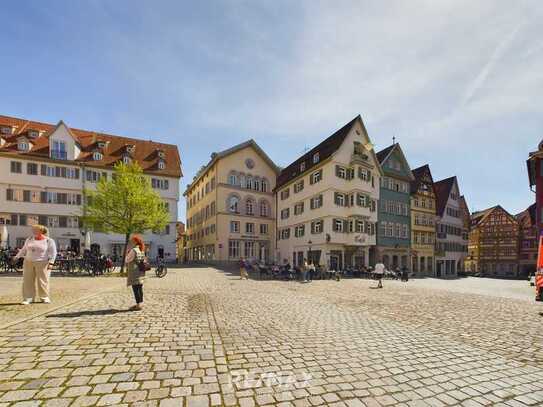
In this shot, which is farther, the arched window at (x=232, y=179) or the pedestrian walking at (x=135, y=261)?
the arched window at (x=232, y=179)

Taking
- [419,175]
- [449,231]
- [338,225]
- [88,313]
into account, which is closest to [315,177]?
[338,225]

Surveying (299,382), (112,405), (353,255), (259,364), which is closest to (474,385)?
(299,382)

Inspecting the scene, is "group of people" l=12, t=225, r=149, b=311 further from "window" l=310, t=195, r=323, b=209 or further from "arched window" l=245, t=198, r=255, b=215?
"arched window" l=245, t=198, r=255, b=215

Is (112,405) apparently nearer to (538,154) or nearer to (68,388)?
(68,388)

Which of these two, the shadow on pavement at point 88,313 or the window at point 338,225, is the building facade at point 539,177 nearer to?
the window at point 338,225

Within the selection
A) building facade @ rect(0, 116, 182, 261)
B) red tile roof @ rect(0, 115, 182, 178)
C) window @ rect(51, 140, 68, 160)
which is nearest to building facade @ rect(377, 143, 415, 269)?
building facade @ rect(0, 116, 182, 261)

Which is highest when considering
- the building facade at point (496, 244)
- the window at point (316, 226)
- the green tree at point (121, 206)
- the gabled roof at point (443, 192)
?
the gabled roof at point (443, 192)

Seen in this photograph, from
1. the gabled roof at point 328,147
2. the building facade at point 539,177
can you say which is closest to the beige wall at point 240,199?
the gabled roof at point 328,147

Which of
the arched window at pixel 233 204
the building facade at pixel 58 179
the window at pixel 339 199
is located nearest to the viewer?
the window at pixel 339 199

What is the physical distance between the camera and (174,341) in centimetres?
549

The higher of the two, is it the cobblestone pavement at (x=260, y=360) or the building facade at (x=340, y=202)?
the building facade at (x=340, y=202)

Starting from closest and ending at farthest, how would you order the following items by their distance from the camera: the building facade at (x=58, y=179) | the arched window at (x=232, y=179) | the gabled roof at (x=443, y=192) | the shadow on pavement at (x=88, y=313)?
the shadow on pavement at (x=88, y=313) → the building facade at (x=58, y=179) → the arched window at (x=232, y=179) → the gabled roof at (x=443, y=192)

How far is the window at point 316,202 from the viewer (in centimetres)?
3198

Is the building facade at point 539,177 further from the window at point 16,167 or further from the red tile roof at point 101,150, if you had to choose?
the window at point 16,167
